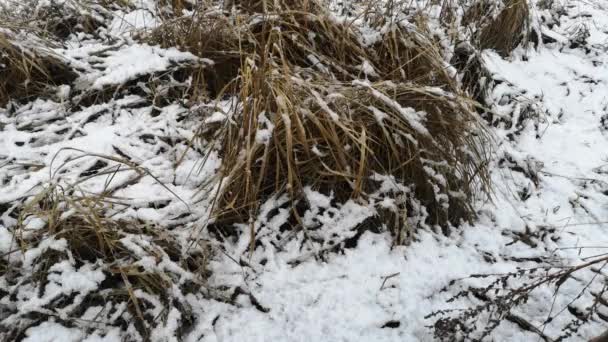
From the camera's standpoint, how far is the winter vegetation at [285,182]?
1199mm

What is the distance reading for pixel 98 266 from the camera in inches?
47.9

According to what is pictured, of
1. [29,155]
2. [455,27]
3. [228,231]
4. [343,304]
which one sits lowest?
[343,304]

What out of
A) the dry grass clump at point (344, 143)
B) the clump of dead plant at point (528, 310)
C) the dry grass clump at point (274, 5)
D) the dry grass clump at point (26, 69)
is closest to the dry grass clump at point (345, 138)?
the dry grass clump at point (344, 143)

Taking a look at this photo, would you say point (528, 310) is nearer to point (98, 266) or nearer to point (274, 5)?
point (98, 266)

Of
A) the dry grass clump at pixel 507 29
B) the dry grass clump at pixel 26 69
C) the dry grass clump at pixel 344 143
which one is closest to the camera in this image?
the dry grass clump at pixel 344 143

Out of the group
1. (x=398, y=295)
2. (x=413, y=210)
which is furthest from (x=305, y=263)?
(x=413, y=210)

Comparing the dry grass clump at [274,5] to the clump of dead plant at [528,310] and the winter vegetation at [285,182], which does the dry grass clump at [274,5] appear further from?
the clump of dead plant at [528,310]

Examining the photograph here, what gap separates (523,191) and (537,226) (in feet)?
0.65

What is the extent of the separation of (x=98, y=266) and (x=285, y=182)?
1.94ft

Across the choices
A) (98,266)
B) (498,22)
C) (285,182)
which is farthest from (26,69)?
(498,22)

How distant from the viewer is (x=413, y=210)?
151 centimetres

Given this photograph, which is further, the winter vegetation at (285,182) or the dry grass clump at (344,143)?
the dry grass clump at (344,143)

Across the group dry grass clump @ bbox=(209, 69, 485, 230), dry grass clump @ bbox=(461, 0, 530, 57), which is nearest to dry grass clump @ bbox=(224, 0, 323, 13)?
dry grass clump @ bbox=(209, 69, 485, 230)

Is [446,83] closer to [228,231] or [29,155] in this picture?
[228,231]
